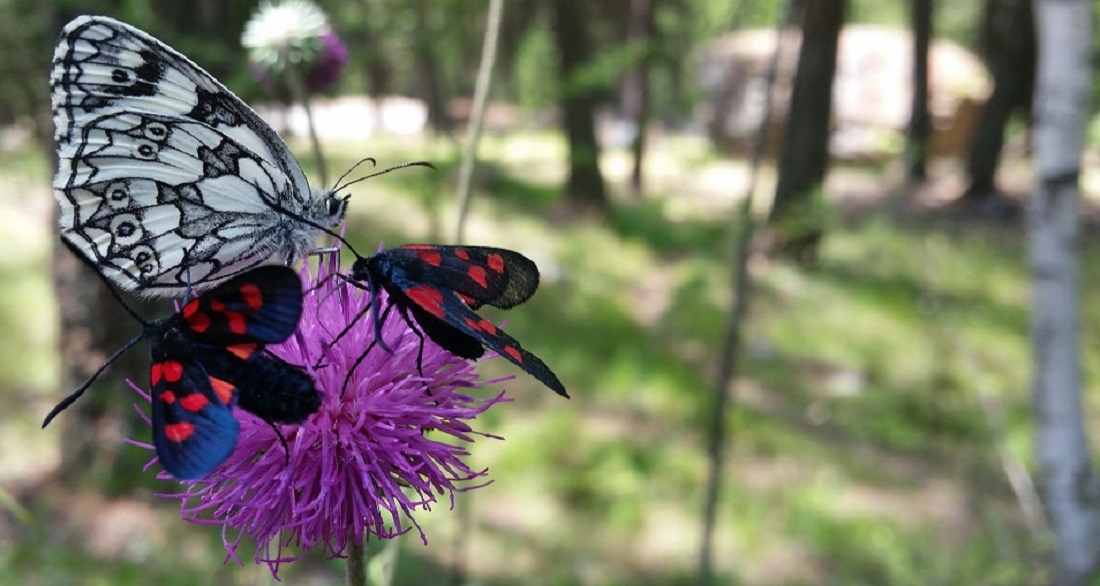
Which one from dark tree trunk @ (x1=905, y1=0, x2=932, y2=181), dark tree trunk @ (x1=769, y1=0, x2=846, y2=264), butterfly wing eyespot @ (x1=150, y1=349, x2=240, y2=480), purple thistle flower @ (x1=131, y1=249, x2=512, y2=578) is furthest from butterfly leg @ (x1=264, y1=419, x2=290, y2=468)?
dark tree trunk @ (x1=905, y1=0, x2=932, y2=181)

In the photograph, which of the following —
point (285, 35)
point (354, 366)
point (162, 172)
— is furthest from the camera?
point (285, 35)

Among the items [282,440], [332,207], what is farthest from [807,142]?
[282,440]

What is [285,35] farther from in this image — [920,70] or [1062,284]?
[920,70]

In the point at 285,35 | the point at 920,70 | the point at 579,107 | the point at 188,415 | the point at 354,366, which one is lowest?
the point at 188,415

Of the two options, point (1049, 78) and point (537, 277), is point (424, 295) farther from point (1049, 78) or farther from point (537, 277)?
point (1049, 78)

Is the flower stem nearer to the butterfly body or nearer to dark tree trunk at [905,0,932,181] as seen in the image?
the butterfly body
